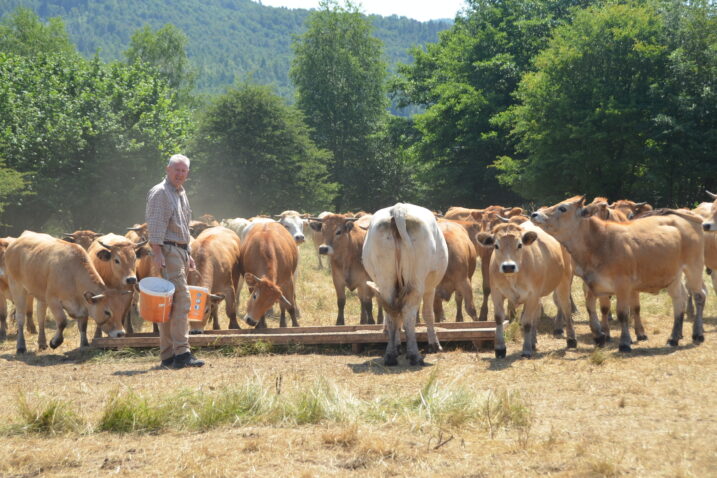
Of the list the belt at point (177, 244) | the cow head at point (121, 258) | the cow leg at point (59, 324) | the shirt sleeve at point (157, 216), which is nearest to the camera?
the shirt sleeve at point (157, 216)

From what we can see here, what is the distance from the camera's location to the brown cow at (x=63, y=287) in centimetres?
1241

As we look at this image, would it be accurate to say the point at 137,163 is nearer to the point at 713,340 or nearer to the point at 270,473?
the point at 713,340

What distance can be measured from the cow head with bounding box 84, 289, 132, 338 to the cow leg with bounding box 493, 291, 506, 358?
5759 millimetres

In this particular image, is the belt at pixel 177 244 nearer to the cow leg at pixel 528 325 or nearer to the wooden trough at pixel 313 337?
the wooden trough at pixel 313 337

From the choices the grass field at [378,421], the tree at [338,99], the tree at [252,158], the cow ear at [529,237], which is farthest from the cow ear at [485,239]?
the tree at [338,99]

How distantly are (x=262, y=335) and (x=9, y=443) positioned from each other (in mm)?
5072

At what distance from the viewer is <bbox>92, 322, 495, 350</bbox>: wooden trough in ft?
36.5

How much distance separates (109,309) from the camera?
12.4m

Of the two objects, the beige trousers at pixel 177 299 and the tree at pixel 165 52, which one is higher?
the tree at pixel 165 52

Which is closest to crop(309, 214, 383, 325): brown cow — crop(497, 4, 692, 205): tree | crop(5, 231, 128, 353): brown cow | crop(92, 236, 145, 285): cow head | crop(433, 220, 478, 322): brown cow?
crop(433, 220, 478, 322): brown cow

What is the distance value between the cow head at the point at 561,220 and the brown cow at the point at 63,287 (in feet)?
21.3

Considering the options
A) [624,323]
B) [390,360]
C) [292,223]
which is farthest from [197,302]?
[292,223]

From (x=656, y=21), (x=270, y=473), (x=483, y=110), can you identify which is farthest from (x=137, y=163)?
(x=270, y=473)

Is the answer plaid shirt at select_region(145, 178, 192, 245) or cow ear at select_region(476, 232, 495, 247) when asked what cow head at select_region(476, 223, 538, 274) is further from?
plaid shirt at select_region(145, 178, 192, 245)
